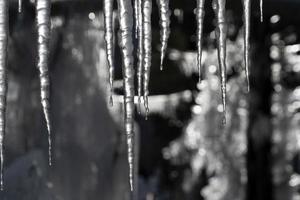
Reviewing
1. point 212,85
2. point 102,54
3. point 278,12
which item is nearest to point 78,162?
point 102,54

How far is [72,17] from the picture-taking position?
1.57m

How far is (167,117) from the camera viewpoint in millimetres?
1725

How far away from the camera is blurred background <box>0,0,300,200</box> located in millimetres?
1497

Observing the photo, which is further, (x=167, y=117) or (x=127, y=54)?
(x=167, y=117)

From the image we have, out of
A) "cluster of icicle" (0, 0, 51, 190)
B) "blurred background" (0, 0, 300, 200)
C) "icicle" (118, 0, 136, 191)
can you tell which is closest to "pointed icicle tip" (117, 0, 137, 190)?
"icicle" (118, 0, 136, 191)

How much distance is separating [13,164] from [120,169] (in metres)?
0.28

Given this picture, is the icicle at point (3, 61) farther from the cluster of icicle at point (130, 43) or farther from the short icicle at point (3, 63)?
the cluster of icicle at point (130, 43)

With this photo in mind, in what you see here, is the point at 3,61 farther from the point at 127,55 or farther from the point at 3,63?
the point at 127,55

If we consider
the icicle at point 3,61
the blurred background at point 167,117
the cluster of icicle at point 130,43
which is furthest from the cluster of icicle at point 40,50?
the blurred background at point 167,117

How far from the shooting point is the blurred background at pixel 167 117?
58.9 inches

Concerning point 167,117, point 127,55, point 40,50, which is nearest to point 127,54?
point 127,55

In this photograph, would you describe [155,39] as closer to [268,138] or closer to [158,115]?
[158,115]

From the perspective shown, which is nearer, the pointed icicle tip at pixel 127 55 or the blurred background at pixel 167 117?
the pointed icicle tip at pixel 127 55

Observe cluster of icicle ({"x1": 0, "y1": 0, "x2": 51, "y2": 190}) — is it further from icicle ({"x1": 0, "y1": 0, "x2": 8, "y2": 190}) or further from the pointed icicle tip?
Answer: the pointed icicle tip
